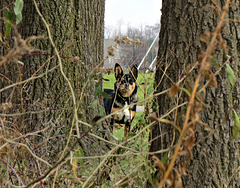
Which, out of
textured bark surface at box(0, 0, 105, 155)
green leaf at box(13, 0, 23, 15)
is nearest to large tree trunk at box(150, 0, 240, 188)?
green leaf at box(13, 0, 23, 15)

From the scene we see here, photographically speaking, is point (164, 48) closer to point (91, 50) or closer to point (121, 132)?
point (91, 50)

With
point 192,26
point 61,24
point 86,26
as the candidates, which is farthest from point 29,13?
point 192,26

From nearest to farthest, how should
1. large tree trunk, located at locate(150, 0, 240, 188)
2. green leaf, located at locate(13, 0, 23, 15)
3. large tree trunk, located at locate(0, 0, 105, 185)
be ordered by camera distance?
green leaf, located at locate(13, 0, 23, 15) → large tree trunk, located at locate(150, 0, 240, 188) → large tree trunk, located at locate(0, 0, 105, 185)

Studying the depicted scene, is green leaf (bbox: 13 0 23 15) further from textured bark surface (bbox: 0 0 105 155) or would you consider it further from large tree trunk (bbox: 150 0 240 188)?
textured bark surface (bbox: 0 0 105 155)

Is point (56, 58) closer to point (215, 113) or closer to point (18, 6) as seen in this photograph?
point (215, 113)

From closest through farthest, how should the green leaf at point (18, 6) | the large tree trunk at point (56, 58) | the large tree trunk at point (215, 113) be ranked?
the green leaf at point (18, 6), the large tree trunk at point (215, 113), the large tree trunk at point (56, 58)

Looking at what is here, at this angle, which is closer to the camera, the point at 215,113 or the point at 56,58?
the point at 215,113

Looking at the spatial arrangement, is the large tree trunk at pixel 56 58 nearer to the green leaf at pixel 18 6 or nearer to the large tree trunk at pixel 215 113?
the large tree trunk at pixel 215 113

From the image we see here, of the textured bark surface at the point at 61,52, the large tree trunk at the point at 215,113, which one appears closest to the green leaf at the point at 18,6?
the large tree trunk at the point at 215,113

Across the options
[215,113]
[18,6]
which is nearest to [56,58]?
[215,113]

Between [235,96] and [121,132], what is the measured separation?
14.5 feet

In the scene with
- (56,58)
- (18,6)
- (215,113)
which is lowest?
(215,113)

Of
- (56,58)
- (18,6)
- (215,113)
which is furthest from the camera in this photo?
(56,58)

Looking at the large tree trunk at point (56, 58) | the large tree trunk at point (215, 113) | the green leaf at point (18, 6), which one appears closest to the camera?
the green leaf at point (18, 6)
